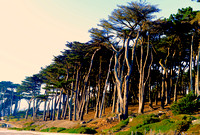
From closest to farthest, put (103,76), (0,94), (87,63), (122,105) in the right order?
1. (122,105)
2. (87,63)
3. (103,76)
4. (0,94)

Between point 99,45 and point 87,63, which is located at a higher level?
point 99,45

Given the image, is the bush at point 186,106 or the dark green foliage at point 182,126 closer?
the dark green foliage at point 182,126

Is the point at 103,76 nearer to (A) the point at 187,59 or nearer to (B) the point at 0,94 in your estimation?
(A) the point at 187,59

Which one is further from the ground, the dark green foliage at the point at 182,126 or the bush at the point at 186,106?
the bush at the point at 186,106

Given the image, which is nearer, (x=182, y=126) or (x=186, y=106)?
(x=182, y=126)

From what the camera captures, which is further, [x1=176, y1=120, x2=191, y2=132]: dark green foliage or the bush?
the bush

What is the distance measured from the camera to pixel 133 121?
19.6m

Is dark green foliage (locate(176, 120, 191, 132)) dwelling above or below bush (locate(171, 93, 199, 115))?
below

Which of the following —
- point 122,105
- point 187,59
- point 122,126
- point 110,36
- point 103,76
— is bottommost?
point 122,126

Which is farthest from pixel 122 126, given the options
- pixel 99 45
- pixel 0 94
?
pixel 0 94

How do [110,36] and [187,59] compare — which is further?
[187,59]

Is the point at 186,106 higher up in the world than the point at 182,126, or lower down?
higher up

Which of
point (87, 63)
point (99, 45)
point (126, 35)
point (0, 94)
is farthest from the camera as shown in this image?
point (0, 94)

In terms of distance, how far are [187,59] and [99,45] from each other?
1743 centimetres
